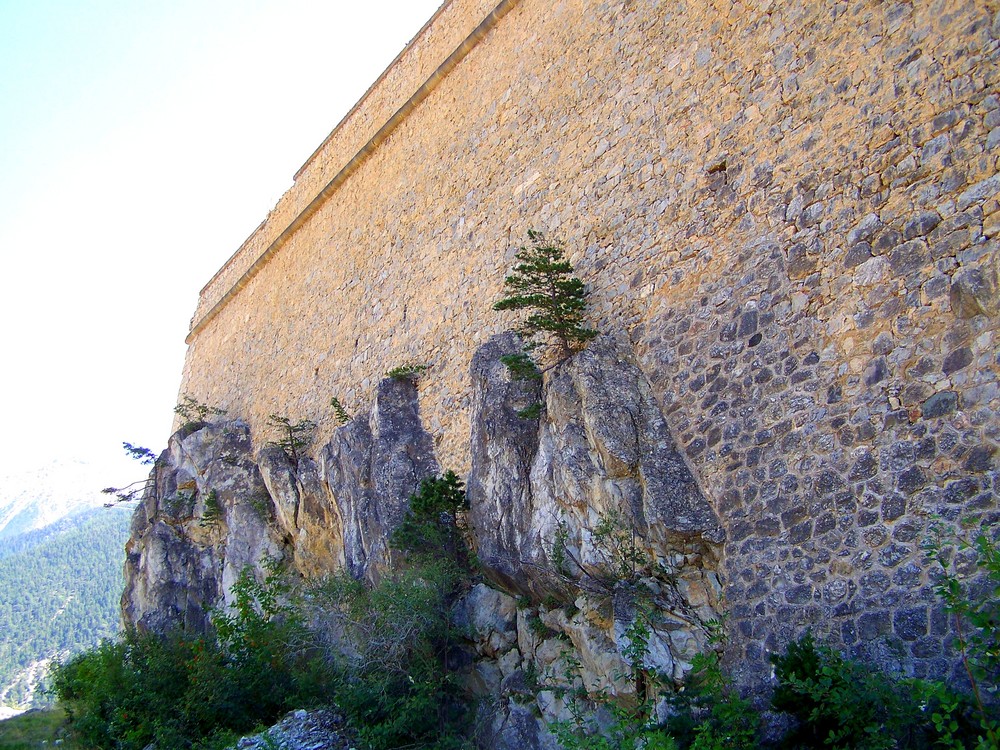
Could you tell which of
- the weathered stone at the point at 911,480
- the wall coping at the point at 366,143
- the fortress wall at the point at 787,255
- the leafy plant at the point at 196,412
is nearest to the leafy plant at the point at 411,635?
the fortress wall at the point at 787,255

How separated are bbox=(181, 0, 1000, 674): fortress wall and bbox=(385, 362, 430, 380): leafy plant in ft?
1.16

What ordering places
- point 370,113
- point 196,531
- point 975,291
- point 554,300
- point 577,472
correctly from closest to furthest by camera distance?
point 975,291 → point 577,472 → point 554,300 → point 370,113 → point 196,531

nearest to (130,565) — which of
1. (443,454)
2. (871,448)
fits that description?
(443,454)

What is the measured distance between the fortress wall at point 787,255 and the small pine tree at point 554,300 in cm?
25

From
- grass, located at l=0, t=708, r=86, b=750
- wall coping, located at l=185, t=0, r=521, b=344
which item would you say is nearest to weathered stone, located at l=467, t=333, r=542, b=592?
wall coping, located at l=185, t=0, r=521, b=344

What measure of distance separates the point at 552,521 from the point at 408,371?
12.5 ft

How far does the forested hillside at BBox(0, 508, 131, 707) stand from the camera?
55.7 metres

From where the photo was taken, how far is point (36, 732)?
11.9 metres

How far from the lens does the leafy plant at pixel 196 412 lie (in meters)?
16.1

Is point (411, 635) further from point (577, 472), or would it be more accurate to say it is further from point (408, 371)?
point (408, 371)

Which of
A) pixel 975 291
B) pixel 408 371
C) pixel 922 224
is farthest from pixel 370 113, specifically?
pixel 975 291

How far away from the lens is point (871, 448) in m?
4.99

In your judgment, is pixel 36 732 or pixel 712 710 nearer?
pixel 712 710

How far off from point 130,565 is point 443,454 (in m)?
9.73
